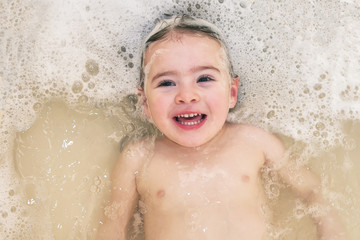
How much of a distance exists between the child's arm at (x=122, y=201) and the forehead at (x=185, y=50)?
1.15 ft

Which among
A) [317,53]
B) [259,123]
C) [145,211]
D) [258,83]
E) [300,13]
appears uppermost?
[300,13]

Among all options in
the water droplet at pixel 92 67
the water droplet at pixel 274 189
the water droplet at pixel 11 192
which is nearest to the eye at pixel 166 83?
the water droplet at pixel 92 67

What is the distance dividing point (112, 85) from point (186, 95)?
0.44 meters

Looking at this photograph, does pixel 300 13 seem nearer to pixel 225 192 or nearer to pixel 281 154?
pixel 281 154

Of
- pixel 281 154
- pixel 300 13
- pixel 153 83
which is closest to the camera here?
pixel 153 83

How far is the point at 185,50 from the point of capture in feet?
3.96

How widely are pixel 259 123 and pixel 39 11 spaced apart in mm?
918

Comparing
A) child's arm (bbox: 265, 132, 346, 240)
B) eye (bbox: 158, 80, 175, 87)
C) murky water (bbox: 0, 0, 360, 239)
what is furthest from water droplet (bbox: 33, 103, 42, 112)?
child's arm (bbox: 265, 132, 346, 240)

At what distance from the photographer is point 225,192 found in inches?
50.4

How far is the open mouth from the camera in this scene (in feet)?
3.98

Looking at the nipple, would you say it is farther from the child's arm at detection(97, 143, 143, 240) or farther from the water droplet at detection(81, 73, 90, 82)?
the water droplet at detection(81, 73, 90, 82)

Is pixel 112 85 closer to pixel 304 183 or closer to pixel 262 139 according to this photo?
pixel 262 139

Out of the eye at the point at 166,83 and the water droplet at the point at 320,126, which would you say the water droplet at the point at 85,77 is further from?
the water droplet at the point at 320,126

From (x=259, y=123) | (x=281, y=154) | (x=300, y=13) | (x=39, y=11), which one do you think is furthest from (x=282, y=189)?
(x=39, y=11)
